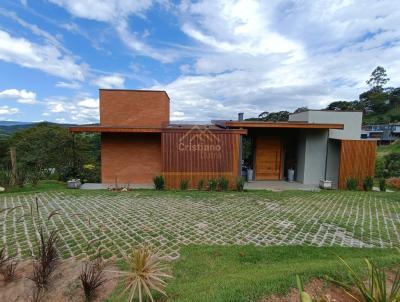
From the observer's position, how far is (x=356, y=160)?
1117 cm

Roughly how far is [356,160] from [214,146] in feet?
22.3

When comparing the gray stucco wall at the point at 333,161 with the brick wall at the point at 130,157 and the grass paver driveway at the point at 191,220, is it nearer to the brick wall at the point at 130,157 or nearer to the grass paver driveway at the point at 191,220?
the grass paver driveway at the point at 191,220

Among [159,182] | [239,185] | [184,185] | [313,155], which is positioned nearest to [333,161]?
[313,155]

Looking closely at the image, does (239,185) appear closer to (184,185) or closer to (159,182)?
(184,185)

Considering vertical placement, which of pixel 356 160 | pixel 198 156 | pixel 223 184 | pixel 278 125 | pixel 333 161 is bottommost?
pixel 223 184

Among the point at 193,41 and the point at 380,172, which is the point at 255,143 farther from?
the point at 380,172

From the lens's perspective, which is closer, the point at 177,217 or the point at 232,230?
the point at 232,230

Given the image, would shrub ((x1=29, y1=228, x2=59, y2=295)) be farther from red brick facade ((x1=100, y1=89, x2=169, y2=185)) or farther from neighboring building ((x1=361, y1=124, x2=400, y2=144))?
A: neighboring building ((x1=361, y1=124, x2=400, y2=144))

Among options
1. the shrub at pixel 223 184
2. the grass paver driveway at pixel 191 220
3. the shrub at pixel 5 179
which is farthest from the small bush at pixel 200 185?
the shrub at pixel 5 179

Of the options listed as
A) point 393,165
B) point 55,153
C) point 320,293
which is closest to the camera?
point 320,293

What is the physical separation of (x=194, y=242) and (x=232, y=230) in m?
1.10

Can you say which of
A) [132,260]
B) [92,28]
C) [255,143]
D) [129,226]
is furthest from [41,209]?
[255,143]

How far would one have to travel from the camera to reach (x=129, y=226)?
5461 millimetres

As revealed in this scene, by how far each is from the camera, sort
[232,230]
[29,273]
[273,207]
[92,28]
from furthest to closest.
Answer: [92,28], [273,207], [232,230], [29,273]
